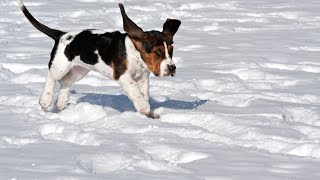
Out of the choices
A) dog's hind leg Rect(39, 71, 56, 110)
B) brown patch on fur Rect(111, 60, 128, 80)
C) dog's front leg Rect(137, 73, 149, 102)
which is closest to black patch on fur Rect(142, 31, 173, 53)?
brown patch on fur Rect(111, 60, 128, 80)

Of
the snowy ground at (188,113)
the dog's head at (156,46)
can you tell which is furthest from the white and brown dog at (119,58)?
the snowy ground at (188,113)

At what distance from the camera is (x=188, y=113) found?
21.1 feet

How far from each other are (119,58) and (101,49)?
293 millimetres

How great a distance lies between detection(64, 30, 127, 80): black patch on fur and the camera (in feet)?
20.9

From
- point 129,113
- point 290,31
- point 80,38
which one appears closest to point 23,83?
point 80,38

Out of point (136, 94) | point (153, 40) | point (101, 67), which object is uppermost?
point (153, 40)

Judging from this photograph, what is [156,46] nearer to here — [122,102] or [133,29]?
[133,29]

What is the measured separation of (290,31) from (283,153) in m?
7.30

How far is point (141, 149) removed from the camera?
513cm

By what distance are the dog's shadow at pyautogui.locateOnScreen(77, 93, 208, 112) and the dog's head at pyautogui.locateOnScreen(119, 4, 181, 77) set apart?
99cm

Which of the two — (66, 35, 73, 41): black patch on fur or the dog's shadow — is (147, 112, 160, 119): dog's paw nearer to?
the dog's shadow

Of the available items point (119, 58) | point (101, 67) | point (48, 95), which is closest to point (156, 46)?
point (119, 58)

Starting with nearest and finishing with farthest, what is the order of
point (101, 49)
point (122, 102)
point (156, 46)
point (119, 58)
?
1. point (156, 46)
2. point (119, 58)
3. point (101, 49)
4. point (122, 102)

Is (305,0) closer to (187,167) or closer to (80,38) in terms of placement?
(80,38)
